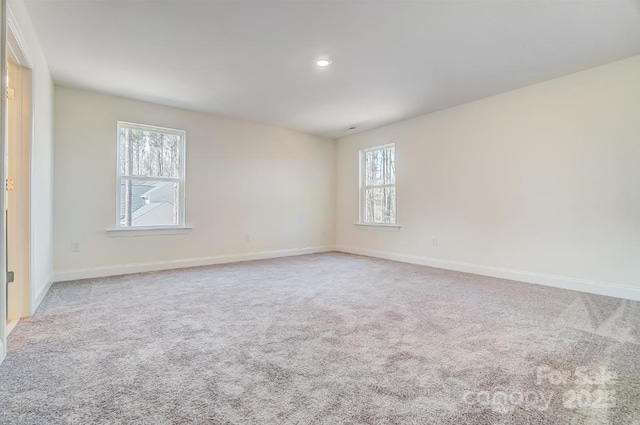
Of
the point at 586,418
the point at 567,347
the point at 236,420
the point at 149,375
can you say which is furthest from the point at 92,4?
the point at 567,347

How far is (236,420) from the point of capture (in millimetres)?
1245

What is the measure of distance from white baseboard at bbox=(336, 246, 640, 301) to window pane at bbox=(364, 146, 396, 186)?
50.9 inches

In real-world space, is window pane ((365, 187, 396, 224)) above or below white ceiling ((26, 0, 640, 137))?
below

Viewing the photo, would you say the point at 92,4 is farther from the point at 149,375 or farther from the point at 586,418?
the point at 586,418

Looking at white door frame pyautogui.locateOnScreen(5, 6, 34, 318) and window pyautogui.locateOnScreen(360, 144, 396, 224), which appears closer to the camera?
white door frame pyautogui.locateOnScreen(5, 6, 34, 318)

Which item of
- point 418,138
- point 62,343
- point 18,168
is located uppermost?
point 418,138

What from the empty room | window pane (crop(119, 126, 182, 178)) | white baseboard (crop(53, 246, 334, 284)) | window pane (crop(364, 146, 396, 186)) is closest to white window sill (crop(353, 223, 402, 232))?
the empty room

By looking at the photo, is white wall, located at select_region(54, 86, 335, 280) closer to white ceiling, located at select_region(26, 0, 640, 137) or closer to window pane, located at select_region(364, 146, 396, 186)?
white ceiling, located at select_region(26, 0, 640, 137)

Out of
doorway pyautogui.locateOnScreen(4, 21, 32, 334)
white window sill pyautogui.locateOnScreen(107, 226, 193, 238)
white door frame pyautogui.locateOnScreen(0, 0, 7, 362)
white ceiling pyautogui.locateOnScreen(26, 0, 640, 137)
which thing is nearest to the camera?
white door frame pyautogui.locateOnScreen(0, 0, 7, 362)

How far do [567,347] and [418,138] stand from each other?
3549mm

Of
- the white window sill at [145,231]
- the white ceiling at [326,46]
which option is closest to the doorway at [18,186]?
the white ceiling at [326,46]

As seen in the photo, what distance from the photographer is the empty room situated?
60.2 inches

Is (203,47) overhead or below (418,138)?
overhead

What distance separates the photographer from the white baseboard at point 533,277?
304 cm
